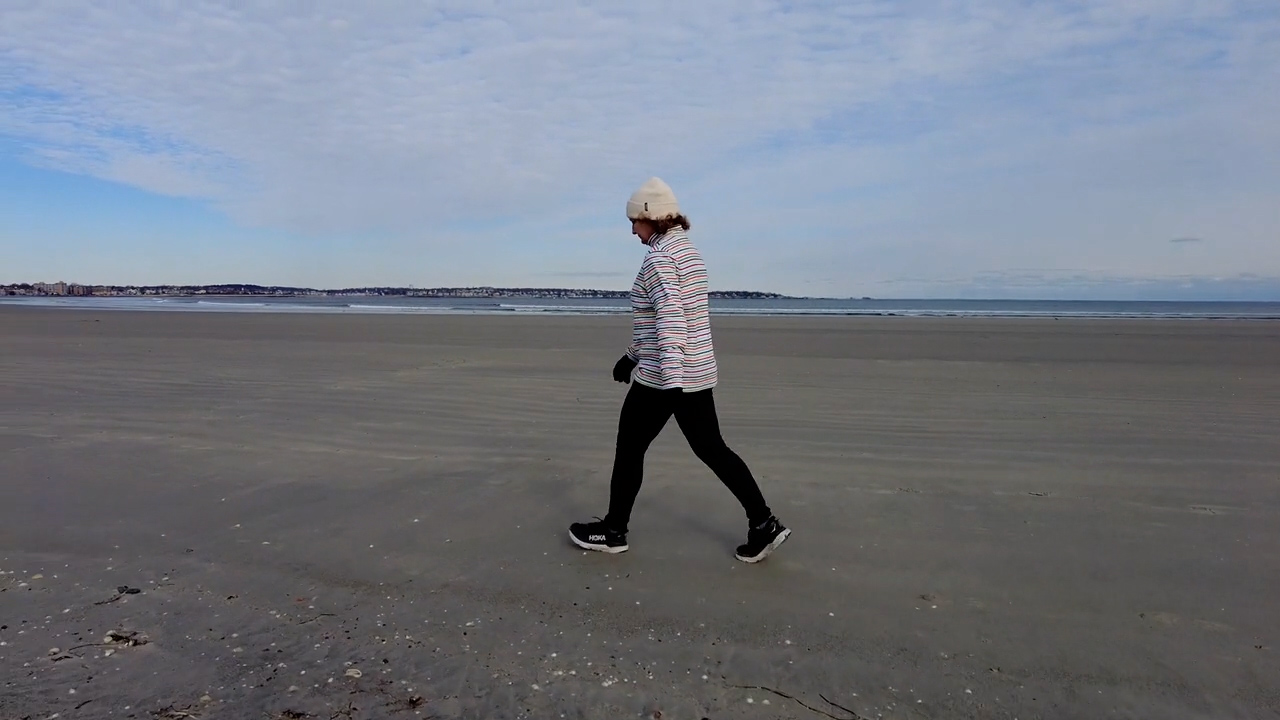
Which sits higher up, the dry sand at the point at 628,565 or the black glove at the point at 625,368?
the black glove at the point at 625,368

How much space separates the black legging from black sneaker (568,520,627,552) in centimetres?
4

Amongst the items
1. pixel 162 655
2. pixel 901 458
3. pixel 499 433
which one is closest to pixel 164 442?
pixel 499 433

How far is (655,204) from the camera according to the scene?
3.62 meters

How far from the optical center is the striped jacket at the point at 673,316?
3.51 m

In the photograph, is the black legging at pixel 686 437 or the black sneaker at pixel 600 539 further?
the black sneaker at pixel 600 539

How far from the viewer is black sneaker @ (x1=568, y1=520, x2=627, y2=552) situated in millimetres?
3877

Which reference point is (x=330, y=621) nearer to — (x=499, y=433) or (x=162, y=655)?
(x=162, y=655)

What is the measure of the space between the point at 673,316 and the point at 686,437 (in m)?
0.59

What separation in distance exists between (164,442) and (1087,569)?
6.54m

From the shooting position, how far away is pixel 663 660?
281 cm

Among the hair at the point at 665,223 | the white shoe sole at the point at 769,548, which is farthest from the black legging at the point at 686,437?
the hair at the point at 665,223

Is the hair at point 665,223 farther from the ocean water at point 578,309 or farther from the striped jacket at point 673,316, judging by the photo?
the ocean water at point 578,309

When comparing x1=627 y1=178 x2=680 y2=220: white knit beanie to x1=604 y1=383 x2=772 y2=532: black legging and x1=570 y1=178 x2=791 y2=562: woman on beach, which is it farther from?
x1=604 y1=383 x2=772 y2=532: black legging

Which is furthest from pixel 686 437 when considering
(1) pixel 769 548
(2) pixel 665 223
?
(2) pixel 665 223
